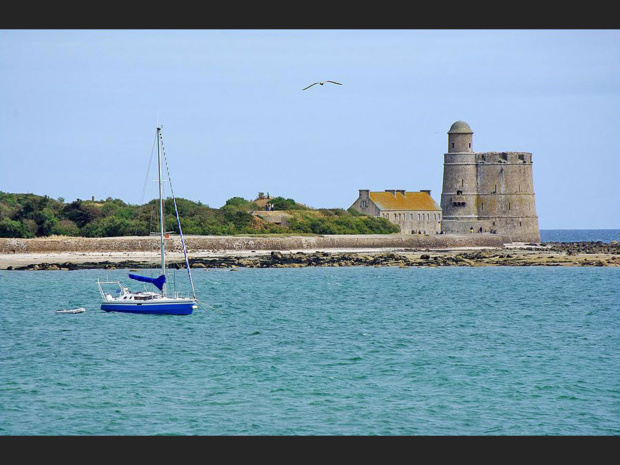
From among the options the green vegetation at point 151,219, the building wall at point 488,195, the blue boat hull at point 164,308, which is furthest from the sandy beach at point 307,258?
the blue boat hull at point 164,308

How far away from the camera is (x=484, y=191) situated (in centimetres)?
9344

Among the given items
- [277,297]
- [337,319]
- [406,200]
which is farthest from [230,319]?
[406,200]

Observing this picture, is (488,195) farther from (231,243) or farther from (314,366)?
(314,366)

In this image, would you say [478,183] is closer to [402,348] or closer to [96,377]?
[402,348]

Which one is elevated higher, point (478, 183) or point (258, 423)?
point (478, 183)

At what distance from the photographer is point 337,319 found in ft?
113

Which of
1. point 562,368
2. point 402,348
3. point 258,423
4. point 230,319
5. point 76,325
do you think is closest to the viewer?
point 258,423

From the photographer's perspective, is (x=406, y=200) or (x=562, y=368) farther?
(x=406, y=200)

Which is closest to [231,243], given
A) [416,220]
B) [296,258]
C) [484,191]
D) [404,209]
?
[296,258]

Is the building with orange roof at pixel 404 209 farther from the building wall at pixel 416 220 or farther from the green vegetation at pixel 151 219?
the green vegetation at pixel 151 219

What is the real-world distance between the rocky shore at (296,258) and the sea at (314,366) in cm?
1238

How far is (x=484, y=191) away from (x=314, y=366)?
72181 millimetres

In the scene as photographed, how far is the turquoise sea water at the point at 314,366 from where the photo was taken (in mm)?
18031

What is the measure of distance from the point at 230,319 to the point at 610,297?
1989 cm
